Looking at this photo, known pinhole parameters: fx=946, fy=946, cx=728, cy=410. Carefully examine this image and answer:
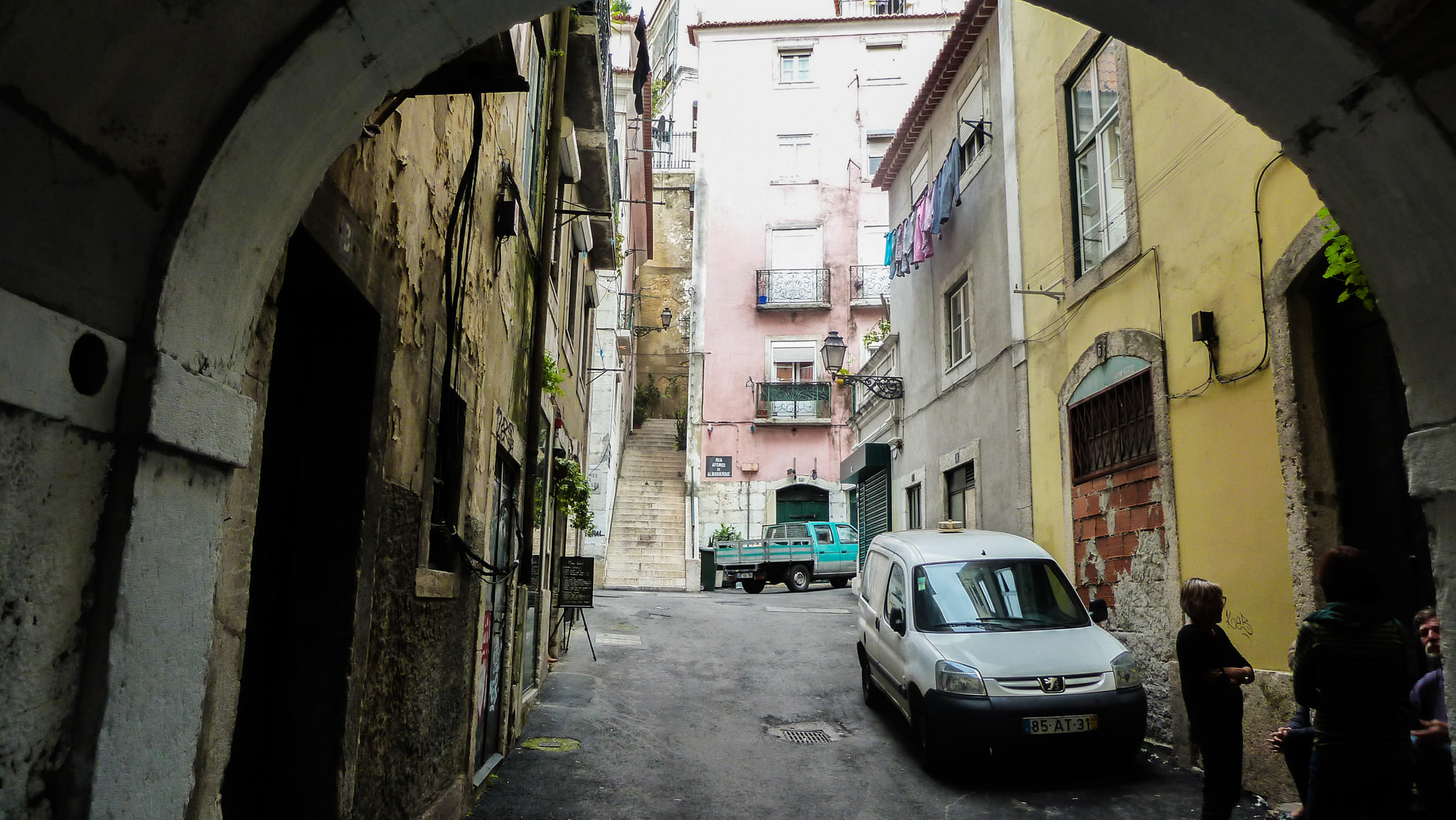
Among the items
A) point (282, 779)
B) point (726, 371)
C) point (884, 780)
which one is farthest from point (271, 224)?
point (726, 371)

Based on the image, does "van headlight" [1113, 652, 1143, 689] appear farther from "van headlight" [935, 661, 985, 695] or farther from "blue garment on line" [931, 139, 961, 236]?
"blue garment on line" [931, 139, 961, 236]

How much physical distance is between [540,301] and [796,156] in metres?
21.4

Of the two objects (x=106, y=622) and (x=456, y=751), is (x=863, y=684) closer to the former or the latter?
(x=456, y=751)

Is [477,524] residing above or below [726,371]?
below

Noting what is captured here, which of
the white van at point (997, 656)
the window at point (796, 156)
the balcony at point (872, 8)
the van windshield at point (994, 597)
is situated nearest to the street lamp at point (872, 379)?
the white van at point (997, 656)

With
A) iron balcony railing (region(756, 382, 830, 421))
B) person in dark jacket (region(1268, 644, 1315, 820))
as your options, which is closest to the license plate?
person in dark jacket (region(1268, 644, 1315, 820))

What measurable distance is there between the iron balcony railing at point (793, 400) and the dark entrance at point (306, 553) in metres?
24.0

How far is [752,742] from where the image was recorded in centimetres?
845

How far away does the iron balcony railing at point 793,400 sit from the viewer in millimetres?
27625

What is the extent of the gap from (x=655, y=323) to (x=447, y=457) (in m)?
31.0

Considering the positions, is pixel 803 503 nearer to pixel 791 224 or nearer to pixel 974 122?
pixel 791 224

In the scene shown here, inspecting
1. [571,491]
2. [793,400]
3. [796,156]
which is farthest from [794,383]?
[571,491]

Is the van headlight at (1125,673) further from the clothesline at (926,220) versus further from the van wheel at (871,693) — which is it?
the clothesline at (926,220)

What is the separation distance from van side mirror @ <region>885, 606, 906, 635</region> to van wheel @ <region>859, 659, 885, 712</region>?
59.3 inches
